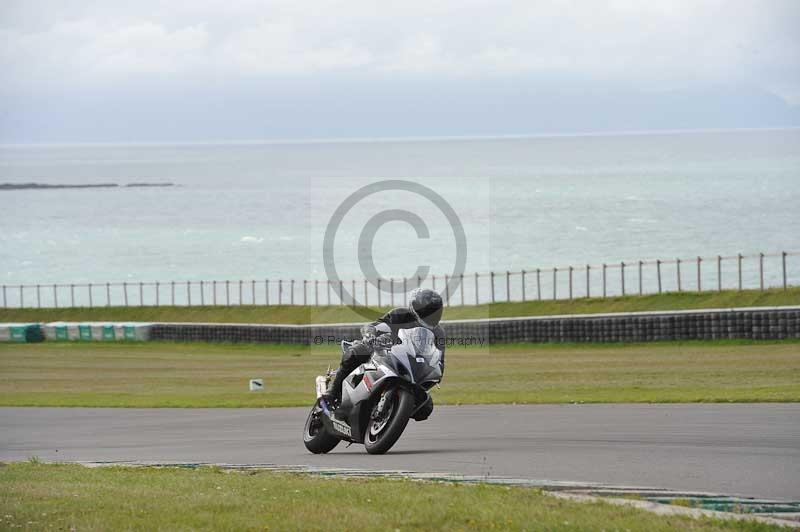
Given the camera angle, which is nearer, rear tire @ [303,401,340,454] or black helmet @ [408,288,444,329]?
black helmet @ [408,288,444,329]

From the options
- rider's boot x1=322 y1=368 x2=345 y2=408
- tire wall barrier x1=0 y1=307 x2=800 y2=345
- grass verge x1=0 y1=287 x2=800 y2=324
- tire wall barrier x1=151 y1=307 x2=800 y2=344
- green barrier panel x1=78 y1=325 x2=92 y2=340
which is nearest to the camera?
rider's boot x1=322 y1=368 x2=345 y2=408

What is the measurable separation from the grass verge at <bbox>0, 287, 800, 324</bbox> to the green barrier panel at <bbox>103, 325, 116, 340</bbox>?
873cm

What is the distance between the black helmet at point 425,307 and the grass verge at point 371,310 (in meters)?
35.0

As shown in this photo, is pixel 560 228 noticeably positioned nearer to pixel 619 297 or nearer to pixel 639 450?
pixel 619 297

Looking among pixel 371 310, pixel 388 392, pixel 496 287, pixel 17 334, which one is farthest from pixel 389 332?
pixel 496 287

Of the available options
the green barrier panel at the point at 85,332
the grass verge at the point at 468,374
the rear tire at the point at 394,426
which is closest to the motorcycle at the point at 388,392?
the rear tire at the point at 394,426

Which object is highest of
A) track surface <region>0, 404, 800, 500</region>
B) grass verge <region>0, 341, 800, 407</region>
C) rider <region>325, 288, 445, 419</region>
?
rider <region>325, 288, 445, 419</region>

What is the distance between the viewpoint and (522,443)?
615 inches

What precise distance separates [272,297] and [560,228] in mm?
63290

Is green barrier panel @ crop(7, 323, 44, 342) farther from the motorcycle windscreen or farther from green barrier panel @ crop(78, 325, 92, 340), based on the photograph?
the motorcycle windscreen

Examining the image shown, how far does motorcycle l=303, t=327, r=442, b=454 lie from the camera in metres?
14.4

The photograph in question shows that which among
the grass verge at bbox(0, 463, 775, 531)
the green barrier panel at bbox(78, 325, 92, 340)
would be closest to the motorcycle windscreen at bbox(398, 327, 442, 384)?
the grass verge at bbox(0, 463, 775, 531)

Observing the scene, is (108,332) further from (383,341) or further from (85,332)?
(383,341)

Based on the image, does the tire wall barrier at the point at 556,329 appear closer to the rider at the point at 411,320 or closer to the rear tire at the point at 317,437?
the rear tire at the point at 317,437
